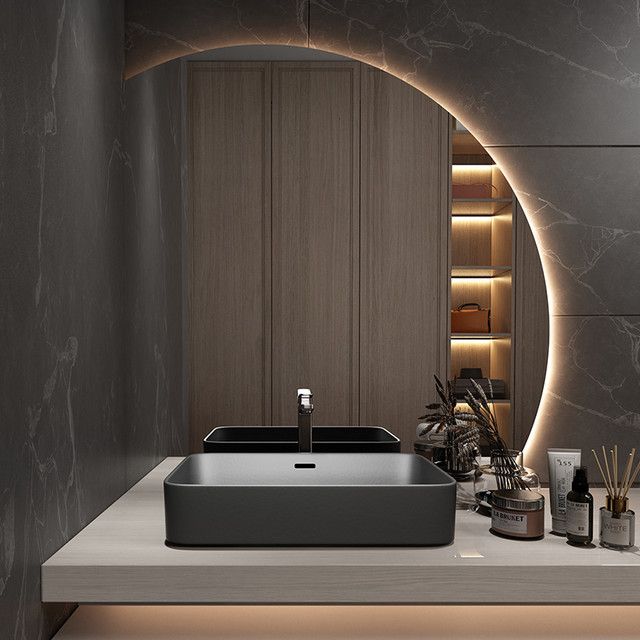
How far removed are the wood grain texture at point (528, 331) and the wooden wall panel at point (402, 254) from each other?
20 centimetres

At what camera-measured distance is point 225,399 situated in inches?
65.4

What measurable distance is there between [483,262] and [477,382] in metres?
→ 0.29

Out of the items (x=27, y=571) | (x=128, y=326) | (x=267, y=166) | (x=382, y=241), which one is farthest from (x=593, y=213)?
(x=27, y=571)

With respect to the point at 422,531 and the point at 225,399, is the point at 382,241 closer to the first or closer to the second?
the point at 225,399

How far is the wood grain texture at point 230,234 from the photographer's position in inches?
64.3

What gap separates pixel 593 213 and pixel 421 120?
0.52 m

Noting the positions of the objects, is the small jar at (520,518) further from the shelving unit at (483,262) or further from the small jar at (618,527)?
the shelving unit at (483,262)

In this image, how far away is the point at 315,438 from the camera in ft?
5.53

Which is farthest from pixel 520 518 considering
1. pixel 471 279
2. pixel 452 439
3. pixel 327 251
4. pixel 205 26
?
pixel 205 26

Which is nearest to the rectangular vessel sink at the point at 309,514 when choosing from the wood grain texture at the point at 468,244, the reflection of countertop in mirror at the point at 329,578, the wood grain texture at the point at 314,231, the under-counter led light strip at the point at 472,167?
the reflection of countertop in mirror at the point at 329,578

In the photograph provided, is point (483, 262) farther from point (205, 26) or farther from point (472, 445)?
point (205, 26)

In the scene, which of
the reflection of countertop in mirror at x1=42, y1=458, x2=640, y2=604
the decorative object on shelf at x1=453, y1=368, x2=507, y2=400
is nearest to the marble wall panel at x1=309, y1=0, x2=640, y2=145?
the decorative object on shelf at x1=453, y1=368, x2=507, y2=400

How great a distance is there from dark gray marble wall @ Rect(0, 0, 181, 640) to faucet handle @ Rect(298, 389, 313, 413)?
0.34 metres

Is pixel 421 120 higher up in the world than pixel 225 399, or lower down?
higher up
